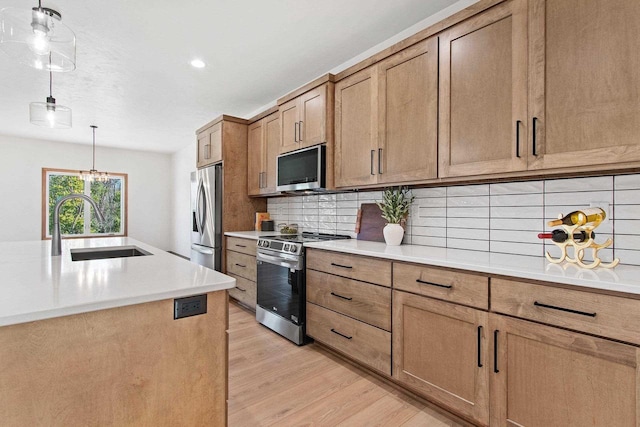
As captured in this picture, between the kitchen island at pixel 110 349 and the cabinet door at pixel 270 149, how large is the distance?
2363 millimetres

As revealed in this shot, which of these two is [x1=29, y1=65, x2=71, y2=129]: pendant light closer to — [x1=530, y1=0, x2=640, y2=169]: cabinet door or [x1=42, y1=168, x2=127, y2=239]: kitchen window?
[x1=530, y1=0, x2=640, y2=169]: cabinet door

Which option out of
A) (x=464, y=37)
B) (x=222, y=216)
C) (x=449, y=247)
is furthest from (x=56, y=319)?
(x=222, y=216)

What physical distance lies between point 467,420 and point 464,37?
85.6 inches

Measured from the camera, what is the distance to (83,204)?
6.66m

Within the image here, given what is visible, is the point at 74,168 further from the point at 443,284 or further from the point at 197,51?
the point at 443,284

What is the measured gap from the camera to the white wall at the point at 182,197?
6.57 meters

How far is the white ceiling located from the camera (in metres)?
2.19

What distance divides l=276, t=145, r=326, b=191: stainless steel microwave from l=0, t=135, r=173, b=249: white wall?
5.40m

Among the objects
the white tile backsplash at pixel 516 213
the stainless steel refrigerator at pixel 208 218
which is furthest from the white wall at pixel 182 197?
the white tile backsplash at pixel 516 213

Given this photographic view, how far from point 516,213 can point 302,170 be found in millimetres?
1771

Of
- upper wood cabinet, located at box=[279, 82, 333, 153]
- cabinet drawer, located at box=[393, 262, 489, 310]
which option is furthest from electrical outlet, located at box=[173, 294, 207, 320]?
upper wood cabinet, located at box=[279, 82, 333, 153]

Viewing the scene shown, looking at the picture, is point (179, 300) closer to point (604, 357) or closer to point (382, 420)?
point (382, 420)

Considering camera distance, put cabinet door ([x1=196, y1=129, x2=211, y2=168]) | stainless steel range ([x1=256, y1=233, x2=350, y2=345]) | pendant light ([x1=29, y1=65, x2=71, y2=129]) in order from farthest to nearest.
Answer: cabinet door ([x1=196, y1=129, x2=211, y2=168])
stainless steel range ([x1=256, y1=233, x2=350, y2=345])
pendant light ([x1=29, y1=65, x2=71, y2=129])

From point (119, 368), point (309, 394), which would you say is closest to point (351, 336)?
point (309, 394)
